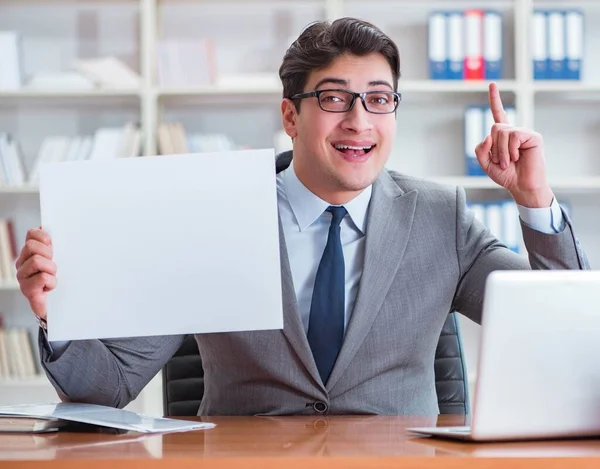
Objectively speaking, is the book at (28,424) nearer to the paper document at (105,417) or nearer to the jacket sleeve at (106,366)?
the paper document at (105,417)

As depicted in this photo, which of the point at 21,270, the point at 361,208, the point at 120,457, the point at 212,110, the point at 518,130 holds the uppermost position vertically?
the point at 212,110

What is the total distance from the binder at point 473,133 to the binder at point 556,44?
13.0 inches

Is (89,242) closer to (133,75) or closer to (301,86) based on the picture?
(301,86)

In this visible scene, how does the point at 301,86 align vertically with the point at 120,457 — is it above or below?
above

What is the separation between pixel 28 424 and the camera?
1.31m

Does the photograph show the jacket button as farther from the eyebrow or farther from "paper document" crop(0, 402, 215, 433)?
the eyebrow

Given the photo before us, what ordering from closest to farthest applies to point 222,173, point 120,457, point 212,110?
point 120,457, point 222,173, point 212,110

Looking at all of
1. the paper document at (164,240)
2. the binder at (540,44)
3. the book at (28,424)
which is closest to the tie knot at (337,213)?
the paper document at (164,240)

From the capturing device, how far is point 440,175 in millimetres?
4105

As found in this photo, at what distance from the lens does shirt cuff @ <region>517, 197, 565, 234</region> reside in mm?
1709

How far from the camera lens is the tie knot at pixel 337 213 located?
1834 mm

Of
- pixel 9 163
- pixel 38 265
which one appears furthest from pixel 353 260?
pixel 9 163

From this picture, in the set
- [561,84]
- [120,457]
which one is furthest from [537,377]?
[561,84]

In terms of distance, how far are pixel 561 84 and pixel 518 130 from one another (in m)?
2.21
